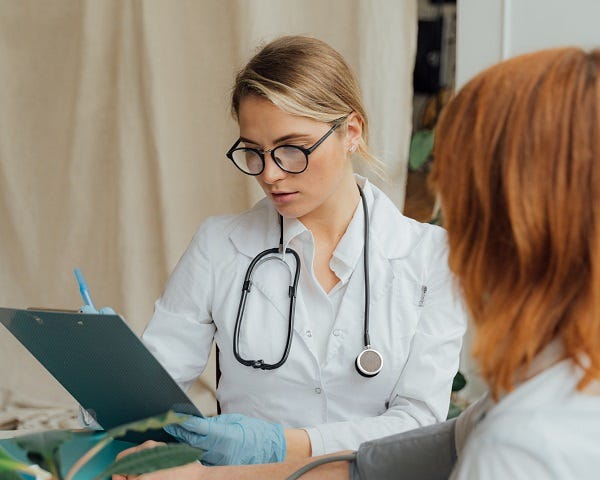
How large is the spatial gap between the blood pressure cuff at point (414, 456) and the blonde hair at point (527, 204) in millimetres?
264

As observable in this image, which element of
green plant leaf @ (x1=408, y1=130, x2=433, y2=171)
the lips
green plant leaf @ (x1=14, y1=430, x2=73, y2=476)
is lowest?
green plant leaf @ (x1=408, y1=130, x2=433, y2=171)

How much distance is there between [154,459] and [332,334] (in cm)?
94

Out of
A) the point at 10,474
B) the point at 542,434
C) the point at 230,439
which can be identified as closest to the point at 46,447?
the point at 10,474

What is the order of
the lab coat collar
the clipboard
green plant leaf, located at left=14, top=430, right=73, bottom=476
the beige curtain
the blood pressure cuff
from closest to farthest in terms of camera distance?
green plant leaf, located at left=14, top=430, right=73, bottom=476, the blood pressure cuff, the clipboard, the lab coat collar, the beige curtain

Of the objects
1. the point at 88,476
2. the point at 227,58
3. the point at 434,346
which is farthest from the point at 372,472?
the point at 227,58

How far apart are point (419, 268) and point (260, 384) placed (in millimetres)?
386

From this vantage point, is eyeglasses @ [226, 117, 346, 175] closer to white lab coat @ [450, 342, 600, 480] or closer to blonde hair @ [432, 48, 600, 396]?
blonde hair @ [432, 48, 600, 396]

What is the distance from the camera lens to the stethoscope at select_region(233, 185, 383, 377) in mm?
1628

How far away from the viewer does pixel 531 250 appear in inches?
31.3

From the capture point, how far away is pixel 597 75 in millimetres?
784

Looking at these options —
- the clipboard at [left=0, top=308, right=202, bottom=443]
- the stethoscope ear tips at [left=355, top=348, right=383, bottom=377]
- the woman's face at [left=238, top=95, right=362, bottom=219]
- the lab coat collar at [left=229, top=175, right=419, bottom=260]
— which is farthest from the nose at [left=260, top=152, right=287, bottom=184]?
the clipboard at [left=0, top=308, right=202, bottom=443]

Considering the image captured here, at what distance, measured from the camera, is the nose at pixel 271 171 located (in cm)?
163

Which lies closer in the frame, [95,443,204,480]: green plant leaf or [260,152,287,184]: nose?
[95,443,204,480]: green plant leaf

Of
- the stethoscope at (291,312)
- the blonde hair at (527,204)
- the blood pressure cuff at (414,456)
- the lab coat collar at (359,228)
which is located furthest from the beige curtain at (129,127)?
the blonde hair at (527,204)
